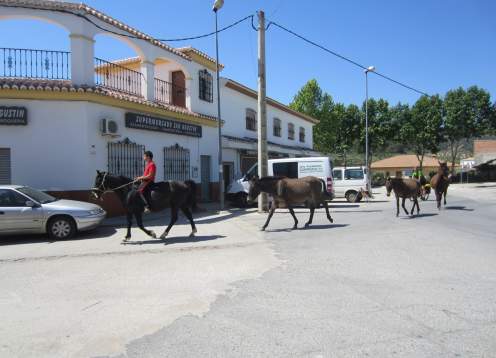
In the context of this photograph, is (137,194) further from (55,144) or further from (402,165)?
(402,165)

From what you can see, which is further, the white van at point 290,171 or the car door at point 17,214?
the white van at point 290,171

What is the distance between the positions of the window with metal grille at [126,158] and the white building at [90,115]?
0.04m

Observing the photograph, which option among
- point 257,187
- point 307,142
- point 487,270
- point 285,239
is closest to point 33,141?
point 257,187

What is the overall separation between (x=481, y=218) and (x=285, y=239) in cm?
740

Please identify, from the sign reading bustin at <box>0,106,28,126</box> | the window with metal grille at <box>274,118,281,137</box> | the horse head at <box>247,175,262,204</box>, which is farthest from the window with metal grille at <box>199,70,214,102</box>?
the horse head at <box>247,175,262,204</box>

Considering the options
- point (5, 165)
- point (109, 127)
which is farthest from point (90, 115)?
point (5, 165)

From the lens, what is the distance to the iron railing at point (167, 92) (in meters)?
19.9

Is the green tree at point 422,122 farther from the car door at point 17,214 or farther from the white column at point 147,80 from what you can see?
the car door at point 17,214

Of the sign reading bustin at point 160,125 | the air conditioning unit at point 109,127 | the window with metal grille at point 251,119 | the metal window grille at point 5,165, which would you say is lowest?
the metal window grille at point 5,165

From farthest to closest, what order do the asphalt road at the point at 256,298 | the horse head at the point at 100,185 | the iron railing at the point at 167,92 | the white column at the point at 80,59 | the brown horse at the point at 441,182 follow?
the iron railing at the point at 167,92, the brown horse at the point at 441,182, the white column at the point at 80,59, the horse head at the point at 100,185, the asphalt road at the point at 256,298

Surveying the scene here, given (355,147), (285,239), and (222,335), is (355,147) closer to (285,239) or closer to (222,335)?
(285,239)

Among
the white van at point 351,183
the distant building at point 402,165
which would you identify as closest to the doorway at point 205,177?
the white van at point 351,183

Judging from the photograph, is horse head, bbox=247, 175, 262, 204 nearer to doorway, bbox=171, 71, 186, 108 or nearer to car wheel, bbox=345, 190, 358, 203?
doorway, bbox=171, 71, 186, 108

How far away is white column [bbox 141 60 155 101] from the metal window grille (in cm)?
607
